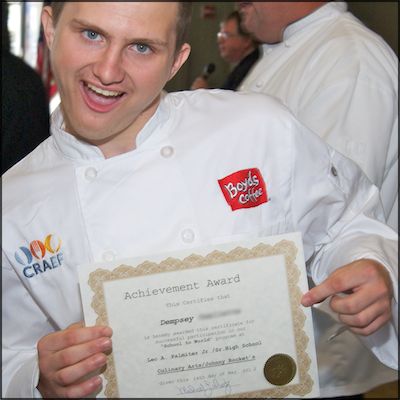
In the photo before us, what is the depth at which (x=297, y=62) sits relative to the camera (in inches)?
57.7

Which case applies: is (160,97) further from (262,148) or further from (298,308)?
(298,308)

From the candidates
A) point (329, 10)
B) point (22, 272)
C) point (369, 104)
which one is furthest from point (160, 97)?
point (329, 10)

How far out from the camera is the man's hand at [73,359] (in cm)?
75

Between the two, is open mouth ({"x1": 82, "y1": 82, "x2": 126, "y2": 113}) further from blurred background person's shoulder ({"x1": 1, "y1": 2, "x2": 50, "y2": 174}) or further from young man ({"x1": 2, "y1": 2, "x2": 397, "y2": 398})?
blurred background person's shoulder ({"x1": 1, "y1": 2, "x2": 50, "y2": 174})

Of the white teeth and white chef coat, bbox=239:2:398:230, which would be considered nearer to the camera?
the white teeth

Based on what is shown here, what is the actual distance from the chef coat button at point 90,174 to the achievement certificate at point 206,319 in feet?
0.49

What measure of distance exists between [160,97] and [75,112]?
163 millimetres

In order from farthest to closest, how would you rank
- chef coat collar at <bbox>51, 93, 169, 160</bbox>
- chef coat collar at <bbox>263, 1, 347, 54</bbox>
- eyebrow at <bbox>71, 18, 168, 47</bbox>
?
chef coat collar at <bbox>263, 1, 347, 54</bbox> < chef coat collar at <bbox>51, 93, 169, 160</bbox> < eyebrow at <bbox>71, 18, 168, 47</bbox>

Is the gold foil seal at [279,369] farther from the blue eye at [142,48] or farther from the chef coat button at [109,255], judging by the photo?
the blue eye at [142,48]

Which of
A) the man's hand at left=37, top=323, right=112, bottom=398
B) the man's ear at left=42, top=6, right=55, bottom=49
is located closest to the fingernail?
the man's hand at left=37, top=323, right=112, bottom=398

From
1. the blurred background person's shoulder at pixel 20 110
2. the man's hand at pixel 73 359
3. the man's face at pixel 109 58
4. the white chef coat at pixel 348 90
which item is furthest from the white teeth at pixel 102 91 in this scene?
the white chef coat at pixel 348 90

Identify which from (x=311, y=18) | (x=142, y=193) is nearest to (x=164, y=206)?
(x=142, y=193)
